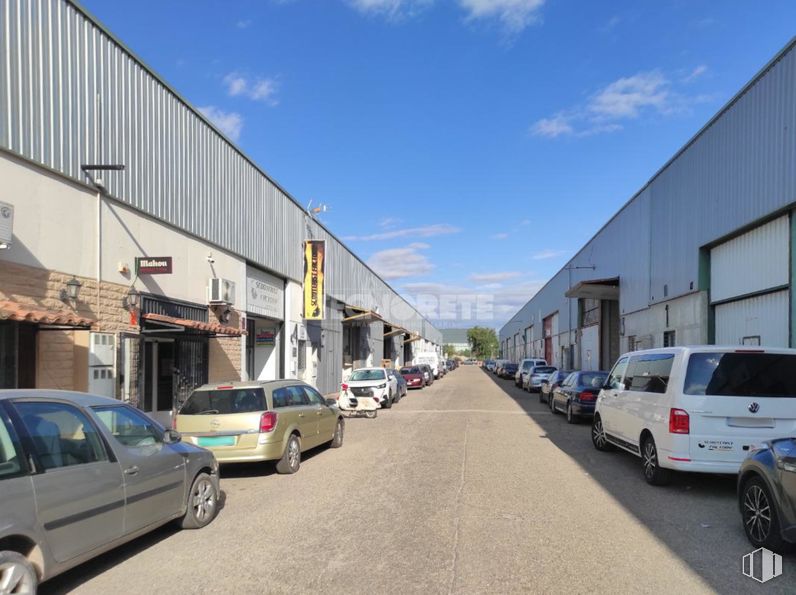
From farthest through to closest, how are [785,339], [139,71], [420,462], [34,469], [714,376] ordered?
[785,339]
[139,71]
[420,462]
[714,376]
[34,469]

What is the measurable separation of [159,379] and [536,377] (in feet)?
71.8

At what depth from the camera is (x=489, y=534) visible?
601 centimetres

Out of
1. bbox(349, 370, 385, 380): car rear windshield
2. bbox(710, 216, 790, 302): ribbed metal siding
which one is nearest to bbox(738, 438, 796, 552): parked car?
bbox(710, 216, 790, 302): ribbed metal siding

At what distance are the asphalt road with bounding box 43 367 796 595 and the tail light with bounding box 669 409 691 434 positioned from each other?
0.87 m

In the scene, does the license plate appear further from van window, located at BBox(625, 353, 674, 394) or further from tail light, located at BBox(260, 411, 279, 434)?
van window, located at BBox(625, 353, 674, 394)

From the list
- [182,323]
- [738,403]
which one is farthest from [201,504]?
[738,403]

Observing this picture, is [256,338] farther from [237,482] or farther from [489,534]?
[489,534]

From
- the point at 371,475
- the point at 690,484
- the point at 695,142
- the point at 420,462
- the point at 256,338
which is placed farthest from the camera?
the point at 256,338

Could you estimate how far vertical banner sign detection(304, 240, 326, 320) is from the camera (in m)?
24.3

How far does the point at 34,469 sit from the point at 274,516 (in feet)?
10.2

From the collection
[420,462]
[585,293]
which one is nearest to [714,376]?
[420,462]

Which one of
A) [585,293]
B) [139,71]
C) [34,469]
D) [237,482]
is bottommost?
[237,482]

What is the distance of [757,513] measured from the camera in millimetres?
5559

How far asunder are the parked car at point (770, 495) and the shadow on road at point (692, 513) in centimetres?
20
